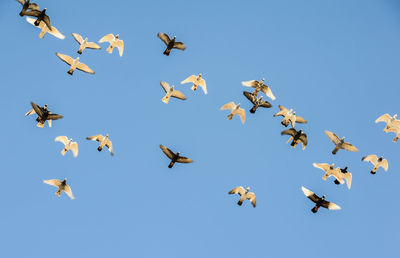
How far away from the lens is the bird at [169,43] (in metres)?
35.9

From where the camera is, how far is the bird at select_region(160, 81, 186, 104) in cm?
3691

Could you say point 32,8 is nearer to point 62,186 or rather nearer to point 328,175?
point 62,186

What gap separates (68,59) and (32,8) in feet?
11.9

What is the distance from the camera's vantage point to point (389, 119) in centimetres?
3794

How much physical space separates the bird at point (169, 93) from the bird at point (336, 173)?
8.90 metres

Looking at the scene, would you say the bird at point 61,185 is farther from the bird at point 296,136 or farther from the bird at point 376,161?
the bird at point 376,161

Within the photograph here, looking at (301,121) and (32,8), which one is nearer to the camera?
(32,8)

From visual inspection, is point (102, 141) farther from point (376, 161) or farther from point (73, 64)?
point (376, 161)

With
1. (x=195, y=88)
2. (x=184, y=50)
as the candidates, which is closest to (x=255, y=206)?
(x=195, y=88)

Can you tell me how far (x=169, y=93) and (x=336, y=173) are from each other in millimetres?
10997

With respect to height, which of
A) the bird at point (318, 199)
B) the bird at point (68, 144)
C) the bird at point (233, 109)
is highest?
the bird at point (233, 109)

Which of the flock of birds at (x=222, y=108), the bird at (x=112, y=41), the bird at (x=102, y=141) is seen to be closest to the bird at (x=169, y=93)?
the flock of birds at (x=222, y=108)

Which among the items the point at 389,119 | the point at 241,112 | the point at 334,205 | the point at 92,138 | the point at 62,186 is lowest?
the point at 62,186

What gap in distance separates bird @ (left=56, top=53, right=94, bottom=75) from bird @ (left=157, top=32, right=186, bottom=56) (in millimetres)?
4777
